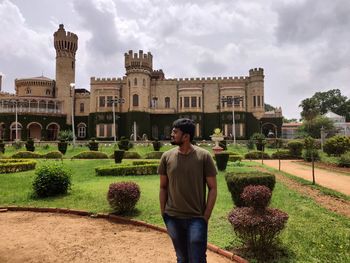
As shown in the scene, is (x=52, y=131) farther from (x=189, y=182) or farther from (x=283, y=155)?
(x=189, y=182)

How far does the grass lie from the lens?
19.5ft

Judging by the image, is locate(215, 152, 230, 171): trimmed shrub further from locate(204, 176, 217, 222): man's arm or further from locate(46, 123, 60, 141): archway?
locate(46, 123, 60, 141): archway

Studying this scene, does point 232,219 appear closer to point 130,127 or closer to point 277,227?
point 277,227

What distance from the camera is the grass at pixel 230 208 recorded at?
593 centimetres

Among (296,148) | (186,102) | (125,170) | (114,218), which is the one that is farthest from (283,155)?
(114,218)

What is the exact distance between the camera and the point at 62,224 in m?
8.41

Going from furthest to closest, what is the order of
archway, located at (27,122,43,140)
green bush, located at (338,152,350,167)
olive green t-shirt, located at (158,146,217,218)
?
archway, located at (27,122,43,140) → green bush, located at (338,152,350,167) → olive green t-shirt, located at (158,146,217,218)

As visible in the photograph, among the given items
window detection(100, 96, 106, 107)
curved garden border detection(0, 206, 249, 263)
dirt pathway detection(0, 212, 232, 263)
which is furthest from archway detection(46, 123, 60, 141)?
dirt pathway detection(0, 212, 232, 263)

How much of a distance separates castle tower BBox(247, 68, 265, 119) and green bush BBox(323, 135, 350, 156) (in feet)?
64.7

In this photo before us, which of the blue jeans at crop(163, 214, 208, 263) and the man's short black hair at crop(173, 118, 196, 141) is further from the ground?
the man's short black hair at crop(173, 118, 196, 141)

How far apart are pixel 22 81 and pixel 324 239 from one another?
5631 centimetres

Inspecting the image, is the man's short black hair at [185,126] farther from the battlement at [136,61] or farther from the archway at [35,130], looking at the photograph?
the archway at [35,130]

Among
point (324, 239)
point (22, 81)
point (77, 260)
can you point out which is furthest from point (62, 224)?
point (22, 81)

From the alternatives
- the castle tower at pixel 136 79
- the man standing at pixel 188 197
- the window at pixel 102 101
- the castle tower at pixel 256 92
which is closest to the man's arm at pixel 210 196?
the man standing at pixel 188 197
